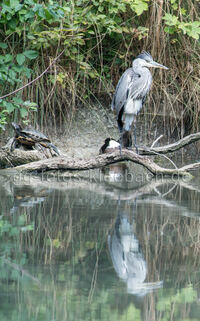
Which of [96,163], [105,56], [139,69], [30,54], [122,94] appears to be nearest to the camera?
[30,54]

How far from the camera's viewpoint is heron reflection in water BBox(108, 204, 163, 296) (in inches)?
69.2

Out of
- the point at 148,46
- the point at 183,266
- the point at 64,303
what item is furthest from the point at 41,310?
the point at 148,46

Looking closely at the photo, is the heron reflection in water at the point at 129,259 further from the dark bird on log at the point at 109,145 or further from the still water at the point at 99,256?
the dark bird on log at the point at 109,145

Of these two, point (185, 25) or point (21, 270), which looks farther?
point (185, 25)

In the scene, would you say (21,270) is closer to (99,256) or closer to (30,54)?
(99,256)

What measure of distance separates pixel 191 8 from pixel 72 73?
5.45 ft

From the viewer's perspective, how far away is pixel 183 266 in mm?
1966

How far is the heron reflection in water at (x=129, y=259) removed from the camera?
176 centimetres

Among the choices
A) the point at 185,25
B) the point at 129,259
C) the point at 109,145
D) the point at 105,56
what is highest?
the point at 185,25

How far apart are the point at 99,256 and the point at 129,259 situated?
0.12 metres

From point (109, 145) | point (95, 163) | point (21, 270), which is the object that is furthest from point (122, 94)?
point (21, 270)

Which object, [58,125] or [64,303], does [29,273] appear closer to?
[64,303]

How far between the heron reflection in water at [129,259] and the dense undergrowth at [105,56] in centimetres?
331

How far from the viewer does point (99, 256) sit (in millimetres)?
2066
